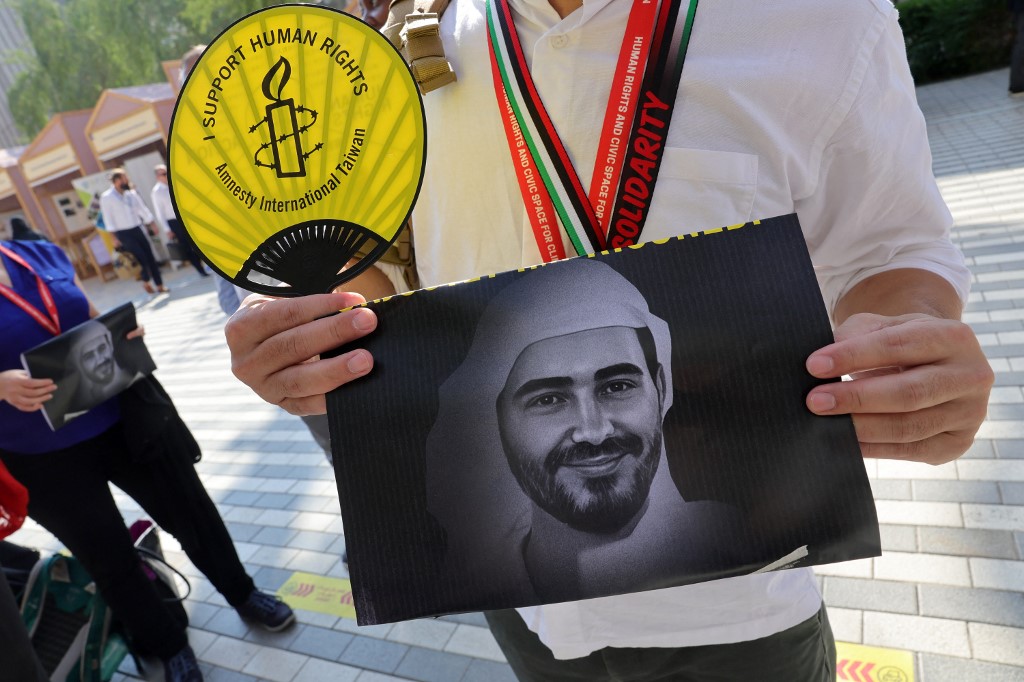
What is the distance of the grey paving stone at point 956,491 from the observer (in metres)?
2.36

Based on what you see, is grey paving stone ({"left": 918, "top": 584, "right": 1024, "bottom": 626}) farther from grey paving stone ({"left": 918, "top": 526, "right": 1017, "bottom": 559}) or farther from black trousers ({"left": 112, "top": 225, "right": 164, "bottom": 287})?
black trousers ({"left": 112, "top": 225, "right": 164, "bottom": 287})

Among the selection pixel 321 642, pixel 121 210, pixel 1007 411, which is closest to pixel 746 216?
pixel 321 642

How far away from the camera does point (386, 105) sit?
0.70 metres

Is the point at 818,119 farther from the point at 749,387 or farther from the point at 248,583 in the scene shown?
the point at 248,583

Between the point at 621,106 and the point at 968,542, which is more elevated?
the point at 621,106

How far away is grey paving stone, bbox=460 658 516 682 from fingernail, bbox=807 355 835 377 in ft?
6.26

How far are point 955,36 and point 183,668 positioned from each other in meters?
12.4

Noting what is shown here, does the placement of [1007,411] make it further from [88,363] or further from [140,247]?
[140,247]

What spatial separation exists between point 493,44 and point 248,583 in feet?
8.36

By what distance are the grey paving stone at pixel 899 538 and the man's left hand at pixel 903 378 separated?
1917 millimetres

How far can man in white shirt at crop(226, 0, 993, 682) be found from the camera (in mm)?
638

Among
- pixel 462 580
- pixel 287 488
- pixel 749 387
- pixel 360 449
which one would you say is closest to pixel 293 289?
pixel 360 449

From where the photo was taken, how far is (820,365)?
0.60 metres

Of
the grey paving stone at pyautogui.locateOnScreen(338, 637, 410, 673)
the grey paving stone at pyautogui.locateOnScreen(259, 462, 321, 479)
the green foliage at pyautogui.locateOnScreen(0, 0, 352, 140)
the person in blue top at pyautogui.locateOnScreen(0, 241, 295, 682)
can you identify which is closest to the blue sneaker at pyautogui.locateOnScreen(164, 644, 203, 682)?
the person in blue top at pyautogui.locateOnScreen(0, 241, 295, 682)
